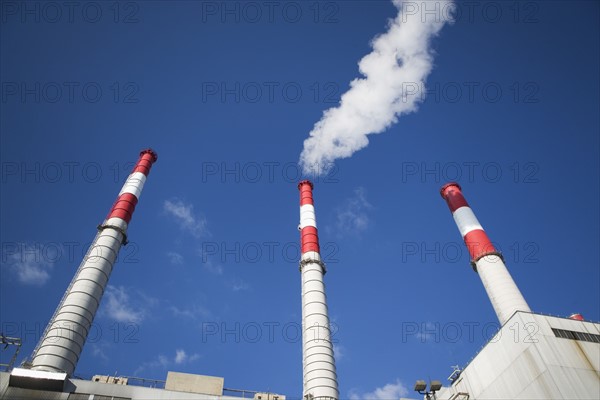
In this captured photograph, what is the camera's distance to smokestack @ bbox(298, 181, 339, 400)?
22500 millimetres

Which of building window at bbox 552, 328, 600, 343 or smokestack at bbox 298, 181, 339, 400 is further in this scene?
smokestack at bbox 298, 181, 339, 400

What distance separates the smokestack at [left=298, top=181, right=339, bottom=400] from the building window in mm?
11069

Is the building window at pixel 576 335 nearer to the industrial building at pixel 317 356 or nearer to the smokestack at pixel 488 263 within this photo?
the industrial building at pixel 317 356

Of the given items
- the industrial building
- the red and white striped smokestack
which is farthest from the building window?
the red and white striped smokestack

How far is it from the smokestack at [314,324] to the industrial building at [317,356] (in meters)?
0.06

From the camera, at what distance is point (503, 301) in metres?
27.6

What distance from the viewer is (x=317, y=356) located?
76.9 feet

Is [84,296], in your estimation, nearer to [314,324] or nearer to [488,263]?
[314,324]

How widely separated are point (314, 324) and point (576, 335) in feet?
42.9

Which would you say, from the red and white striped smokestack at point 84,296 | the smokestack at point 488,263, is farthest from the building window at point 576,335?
the red and white striped smokestack at point 84,296

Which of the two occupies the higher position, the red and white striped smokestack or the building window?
the red and white striped smokestack

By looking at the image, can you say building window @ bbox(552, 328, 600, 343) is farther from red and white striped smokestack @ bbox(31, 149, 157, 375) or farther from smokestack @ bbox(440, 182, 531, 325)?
red and white striped smokestack @ bbox(31, 149, 157, 375)

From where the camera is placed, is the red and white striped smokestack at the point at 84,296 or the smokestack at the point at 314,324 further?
the smokestack at the point at 314,324

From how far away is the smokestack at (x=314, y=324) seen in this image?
73.8ft
